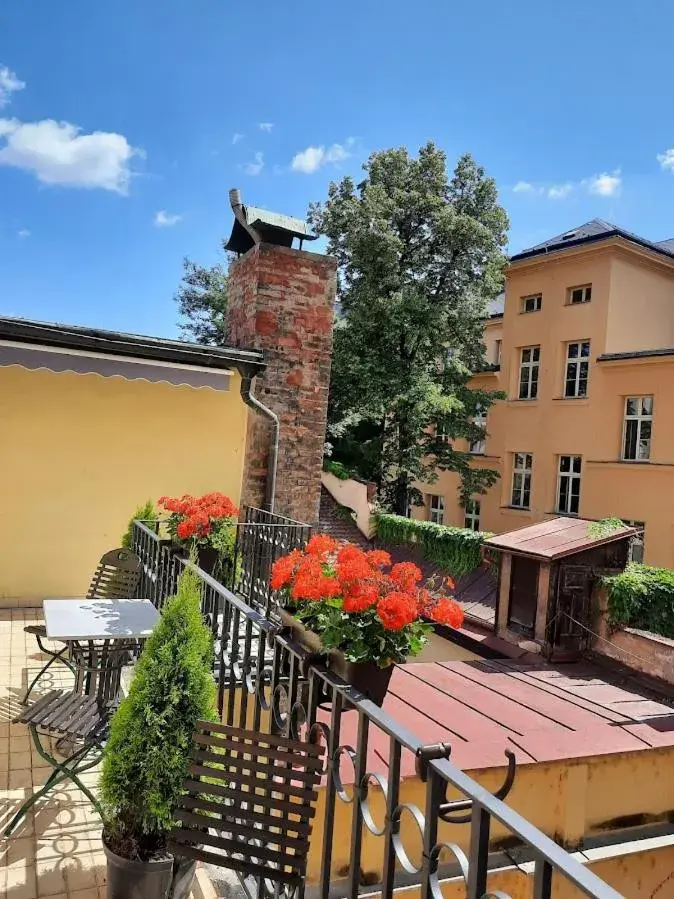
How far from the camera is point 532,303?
995 inches

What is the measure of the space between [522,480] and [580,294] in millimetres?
7419

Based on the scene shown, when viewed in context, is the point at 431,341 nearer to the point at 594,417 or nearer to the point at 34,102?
the point at 594,417

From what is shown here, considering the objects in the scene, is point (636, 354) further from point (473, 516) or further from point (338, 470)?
point (338, 470)

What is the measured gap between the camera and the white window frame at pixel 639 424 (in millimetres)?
→ 20859

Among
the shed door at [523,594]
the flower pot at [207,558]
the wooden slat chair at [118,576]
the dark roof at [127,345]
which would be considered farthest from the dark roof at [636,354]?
the wooden slat chair at [118,576]

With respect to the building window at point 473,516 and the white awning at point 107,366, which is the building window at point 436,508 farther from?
the white awning at point 107,366

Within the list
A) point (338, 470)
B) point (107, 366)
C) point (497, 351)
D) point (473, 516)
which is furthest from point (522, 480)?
point (107, 366)

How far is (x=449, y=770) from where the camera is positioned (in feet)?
5.04

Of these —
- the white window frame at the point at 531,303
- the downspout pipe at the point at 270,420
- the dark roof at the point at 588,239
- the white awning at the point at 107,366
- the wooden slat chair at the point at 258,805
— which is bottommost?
the wooden slat chair at the point at 258,805

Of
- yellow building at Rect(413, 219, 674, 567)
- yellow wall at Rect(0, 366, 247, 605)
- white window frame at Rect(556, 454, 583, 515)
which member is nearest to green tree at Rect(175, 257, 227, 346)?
yellow building at Rect(413, 219, 674, 567)

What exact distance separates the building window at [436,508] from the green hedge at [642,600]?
18.8 m

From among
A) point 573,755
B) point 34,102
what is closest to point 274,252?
point 573,755

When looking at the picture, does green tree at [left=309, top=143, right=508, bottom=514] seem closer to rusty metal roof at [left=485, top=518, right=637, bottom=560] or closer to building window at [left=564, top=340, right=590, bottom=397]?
building window at [left=564, top=340, right=590, bottom=397]

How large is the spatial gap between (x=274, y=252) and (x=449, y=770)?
344 inches
